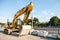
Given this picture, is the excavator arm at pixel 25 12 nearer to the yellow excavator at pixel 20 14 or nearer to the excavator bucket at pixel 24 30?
the yellow excavator at pixel 20 14

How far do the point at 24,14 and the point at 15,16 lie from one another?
2.60 meters

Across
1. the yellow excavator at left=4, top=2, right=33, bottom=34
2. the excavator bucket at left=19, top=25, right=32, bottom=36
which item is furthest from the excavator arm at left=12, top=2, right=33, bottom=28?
the excavator bucket at left=19, top=25, right=32, bottom=36

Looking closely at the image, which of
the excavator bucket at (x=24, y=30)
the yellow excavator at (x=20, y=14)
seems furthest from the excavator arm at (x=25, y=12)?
the excavator bucket at (x=24, y=30)

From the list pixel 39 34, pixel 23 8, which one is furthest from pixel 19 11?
pixel 39 34

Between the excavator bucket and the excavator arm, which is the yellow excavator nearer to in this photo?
the excavator arm

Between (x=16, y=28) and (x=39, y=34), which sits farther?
(x=16, y=28)

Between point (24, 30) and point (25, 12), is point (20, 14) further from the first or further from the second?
point (24, 30)

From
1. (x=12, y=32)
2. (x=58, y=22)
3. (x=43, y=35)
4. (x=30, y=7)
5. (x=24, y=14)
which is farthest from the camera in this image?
(x=58, y=22)

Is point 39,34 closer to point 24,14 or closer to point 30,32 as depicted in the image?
point 30,32

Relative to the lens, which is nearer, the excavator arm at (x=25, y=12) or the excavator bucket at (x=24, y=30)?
the excavator bucket at (x=24, y=30)

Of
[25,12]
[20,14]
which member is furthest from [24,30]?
[20,14]

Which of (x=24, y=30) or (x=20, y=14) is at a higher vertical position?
(x=20, y=14)

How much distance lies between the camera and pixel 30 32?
20.5m

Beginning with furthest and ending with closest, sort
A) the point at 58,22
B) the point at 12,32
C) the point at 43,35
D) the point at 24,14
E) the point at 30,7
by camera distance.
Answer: the point at 58,22 < the point at 12,32 < the point at 24,14 < the point at 30,7 < the point at 43,35
